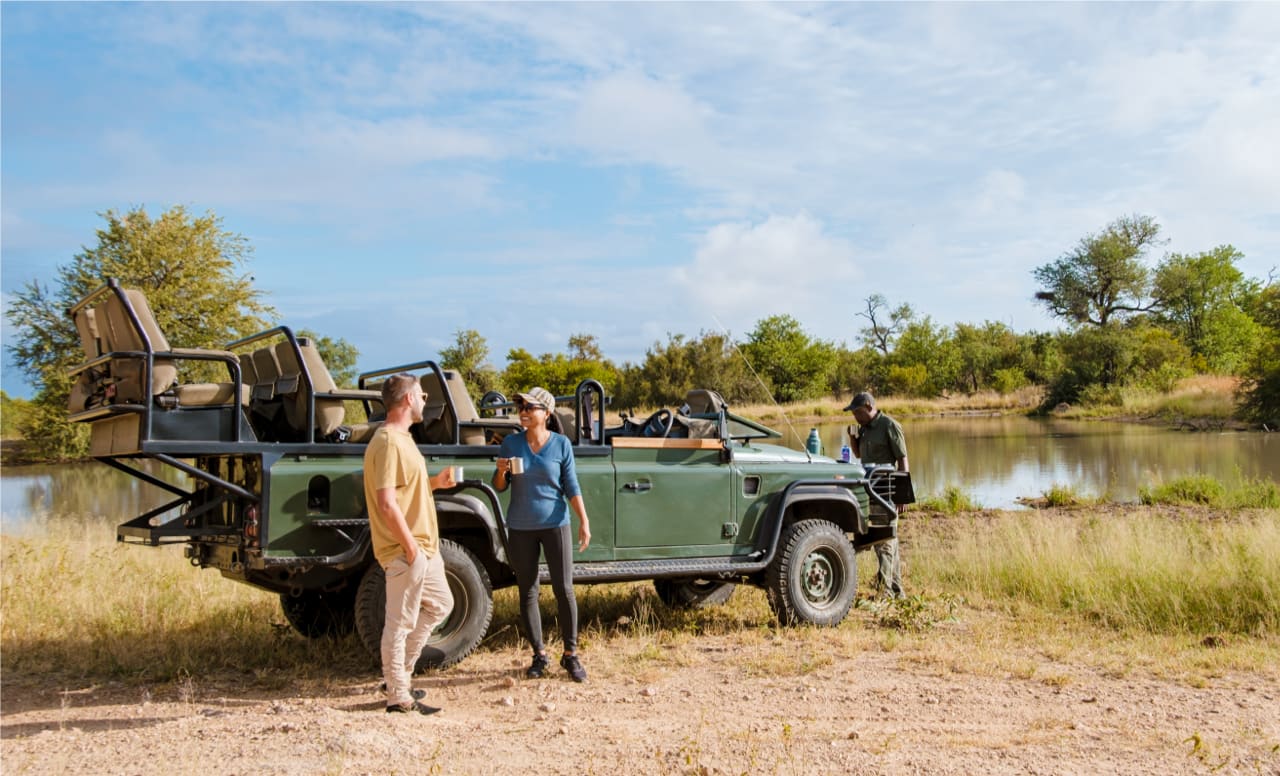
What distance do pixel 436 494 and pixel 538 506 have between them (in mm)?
633

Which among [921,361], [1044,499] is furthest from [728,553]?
[921,361]

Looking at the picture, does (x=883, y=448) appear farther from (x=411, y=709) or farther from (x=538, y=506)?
(x=411, y=709)

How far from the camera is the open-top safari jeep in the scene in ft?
19.3

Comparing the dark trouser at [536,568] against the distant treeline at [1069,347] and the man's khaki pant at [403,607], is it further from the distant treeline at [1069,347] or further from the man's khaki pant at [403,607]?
the distant treeline at [1069,347]

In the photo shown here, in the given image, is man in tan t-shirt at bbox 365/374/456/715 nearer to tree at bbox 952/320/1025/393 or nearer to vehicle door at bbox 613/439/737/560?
vehicle door at bbox 613/439/737/560

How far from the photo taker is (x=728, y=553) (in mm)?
7684

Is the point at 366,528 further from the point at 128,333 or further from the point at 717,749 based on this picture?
the point at 717,749

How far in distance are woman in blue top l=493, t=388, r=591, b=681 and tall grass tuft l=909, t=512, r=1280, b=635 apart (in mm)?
4696

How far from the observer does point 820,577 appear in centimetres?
812

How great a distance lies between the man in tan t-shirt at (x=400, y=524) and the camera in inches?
207

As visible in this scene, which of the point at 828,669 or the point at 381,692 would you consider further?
the point at 828,669

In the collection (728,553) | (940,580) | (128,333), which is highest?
(128,333)

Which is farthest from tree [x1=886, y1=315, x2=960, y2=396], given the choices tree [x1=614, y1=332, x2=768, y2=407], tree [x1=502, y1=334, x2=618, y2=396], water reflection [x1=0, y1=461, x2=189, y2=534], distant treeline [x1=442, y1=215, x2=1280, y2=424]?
water reflection [x1=0, y1=461, x2=189, y2=534]

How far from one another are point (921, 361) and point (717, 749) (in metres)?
73.3
